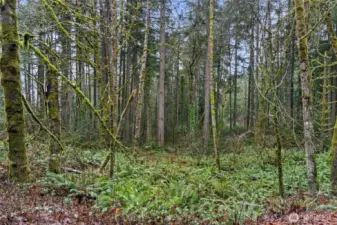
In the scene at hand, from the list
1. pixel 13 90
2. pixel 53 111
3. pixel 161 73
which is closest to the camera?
pixel 13 90

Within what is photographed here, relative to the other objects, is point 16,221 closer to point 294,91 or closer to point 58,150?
point 58,150

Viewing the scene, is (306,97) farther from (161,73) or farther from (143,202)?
(161,73)

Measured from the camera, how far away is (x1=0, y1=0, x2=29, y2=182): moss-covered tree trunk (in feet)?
14.3

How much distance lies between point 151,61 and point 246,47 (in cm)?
866

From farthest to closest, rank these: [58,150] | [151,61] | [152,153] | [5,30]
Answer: [151,61]
[152,153]
[58,150]
[5,30]

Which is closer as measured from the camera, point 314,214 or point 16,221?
point 16,221

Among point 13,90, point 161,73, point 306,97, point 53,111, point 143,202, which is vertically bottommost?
point 143,202

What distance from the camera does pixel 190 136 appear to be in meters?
14.0

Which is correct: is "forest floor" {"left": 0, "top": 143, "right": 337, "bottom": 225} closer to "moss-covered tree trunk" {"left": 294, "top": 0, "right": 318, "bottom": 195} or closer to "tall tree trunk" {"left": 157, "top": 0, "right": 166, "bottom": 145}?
"moss-covered tree trunk" {"left": 294, "top": 0, "right": 318, "bottom": 195}

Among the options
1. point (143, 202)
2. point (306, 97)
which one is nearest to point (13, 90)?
point (143, 202)

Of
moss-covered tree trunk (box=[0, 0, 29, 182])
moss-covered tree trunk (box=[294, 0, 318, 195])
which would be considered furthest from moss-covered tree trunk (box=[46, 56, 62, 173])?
moss-covered tree trunk (box=[294, 0, 318, 195])

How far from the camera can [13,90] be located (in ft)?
14.7

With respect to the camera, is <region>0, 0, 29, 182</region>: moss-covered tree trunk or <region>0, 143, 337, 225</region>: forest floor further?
<region>0, 0, 29, 182</region>: moss-covered tree trunk

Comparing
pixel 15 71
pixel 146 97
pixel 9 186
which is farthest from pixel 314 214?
pixel 146 97
